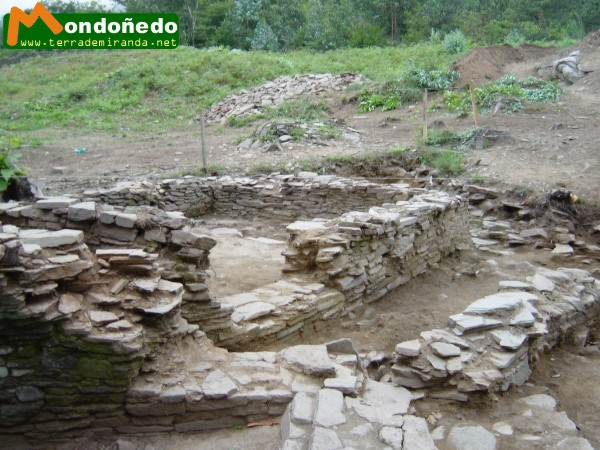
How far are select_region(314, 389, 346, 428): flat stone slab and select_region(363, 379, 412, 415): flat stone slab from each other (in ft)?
0.92

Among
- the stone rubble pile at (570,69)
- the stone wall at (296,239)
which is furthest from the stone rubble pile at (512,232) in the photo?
the stone rubble pile at (570,69)

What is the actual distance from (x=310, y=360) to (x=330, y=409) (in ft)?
2.03

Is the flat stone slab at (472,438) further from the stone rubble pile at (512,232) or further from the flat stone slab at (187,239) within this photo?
the stone rubble pile at (512,232)

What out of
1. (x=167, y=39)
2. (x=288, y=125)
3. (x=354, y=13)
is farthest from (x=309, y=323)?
(x=354, y=13)

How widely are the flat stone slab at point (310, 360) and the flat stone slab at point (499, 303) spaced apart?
175 cm

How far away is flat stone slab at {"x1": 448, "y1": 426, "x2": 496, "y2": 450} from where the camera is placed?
3.65 metres

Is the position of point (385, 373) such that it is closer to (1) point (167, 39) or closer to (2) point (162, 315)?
(2) point (162, 315)

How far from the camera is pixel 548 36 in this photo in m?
28.4

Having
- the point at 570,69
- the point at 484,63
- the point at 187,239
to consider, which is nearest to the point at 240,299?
the point at 187,239

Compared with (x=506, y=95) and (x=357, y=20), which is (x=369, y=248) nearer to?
(x=506, y=95)

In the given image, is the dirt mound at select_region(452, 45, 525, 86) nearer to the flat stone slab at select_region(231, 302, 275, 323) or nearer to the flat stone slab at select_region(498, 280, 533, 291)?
the flat stone slab at select_region(498, 280, 533, 291)

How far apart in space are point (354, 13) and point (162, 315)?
111ft

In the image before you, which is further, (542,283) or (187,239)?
(542,283)

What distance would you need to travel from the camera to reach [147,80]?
73.7 ft
